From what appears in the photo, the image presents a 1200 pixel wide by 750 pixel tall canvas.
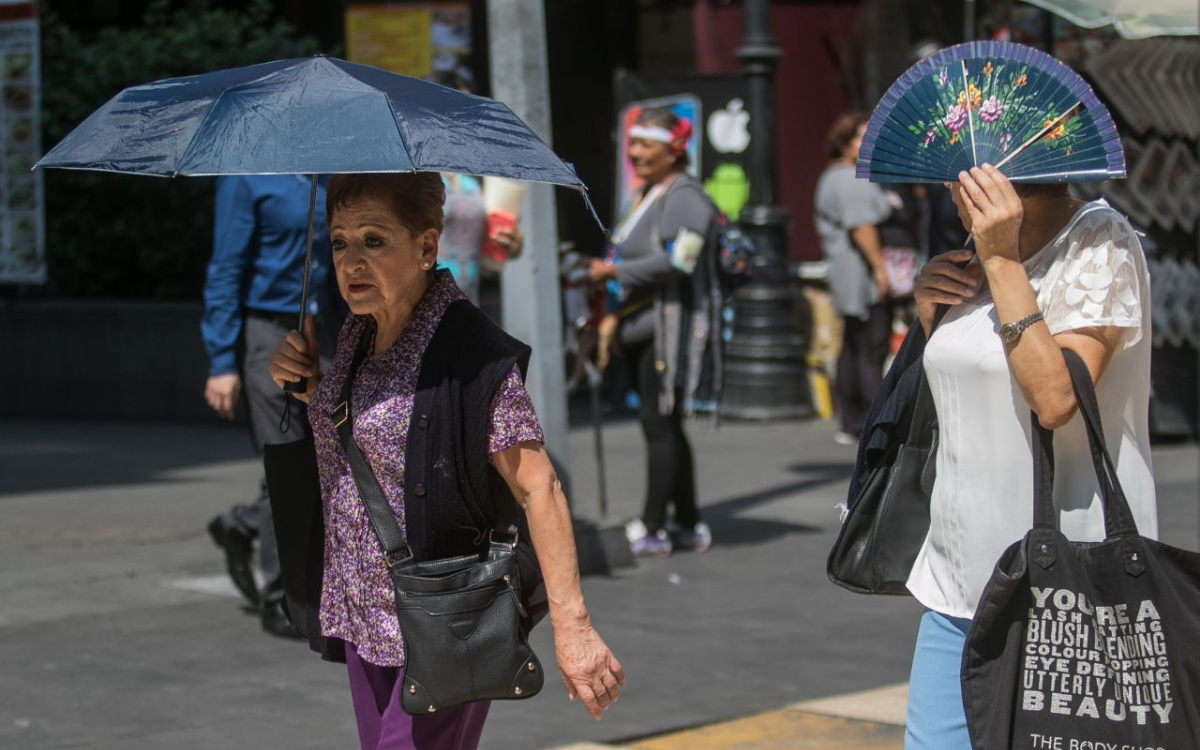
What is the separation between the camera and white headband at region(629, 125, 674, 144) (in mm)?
8102

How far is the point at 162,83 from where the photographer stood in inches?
141

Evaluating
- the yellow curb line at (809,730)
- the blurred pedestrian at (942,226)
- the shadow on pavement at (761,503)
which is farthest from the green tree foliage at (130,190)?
the yellow curb line at (809,730)

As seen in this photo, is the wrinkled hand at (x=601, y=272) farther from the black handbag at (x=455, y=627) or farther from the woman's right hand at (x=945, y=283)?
the black handbag at (x=455, y=627)

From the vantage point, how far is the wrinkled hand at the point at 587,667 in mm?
3369

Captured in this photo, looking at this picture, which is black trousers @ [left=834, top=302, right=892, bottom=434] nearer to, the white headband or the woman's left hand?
the white headband

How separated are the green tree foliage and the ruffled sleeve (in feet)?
36.2

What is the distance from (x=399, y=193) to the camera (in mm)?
3523

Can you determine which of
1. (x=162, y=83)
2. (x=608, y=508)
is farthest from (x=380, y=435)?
(x=608, y=508)

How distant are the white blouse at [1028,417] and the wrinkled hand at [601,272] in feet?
15.2

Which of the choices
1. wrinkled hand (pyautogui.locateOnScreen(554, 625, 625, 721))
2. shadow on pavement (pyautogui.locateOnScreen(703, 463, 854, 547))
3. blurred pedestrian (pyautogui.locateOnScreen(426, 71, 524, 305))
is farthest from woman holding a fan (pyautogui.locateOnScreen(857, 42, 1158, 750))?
shadow on pavement (pyautogui.locateOnScreen(703, 463, 854, 547))

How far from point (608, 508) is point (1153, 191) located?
4328 millimetres

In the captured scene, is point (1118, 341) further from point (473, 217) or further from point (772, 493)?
point (772, 493)

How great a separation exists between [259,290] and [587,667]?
3499 mm

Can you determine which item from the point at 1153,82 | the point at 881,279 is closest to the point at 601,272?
the point at 881,279
